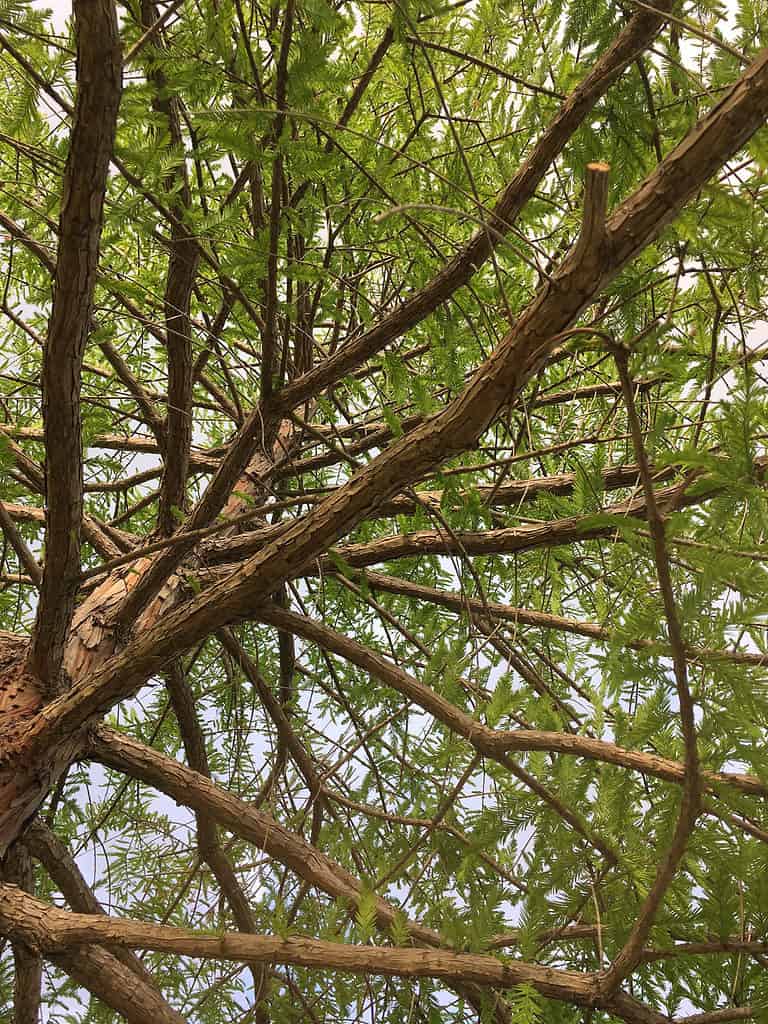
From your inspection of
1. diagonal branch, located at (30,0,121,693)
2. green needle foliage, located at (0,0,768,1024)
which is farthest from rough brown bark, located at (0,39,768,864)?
diagonal branch, located at (30,0,121,693)

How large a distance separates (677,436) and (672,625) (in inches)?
50.0

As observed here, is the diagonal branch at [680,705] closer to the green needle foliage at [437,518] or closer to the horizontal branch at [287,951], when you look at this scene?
the green needle foliage at [437,518]

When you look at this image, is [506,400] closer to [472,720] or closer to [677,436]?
[472,720]

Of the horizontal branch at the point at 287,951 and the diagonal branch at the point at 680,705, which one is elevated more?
the diagonal branch at the point at 680,705

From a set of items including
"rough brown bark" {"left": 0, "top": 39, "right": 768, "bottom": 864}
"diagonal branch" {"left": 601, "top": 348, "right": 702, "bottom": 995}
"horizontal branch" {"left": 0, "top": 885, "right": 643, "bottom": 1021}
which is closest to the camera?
"diagonal branch" {"left": 601, "top": 348, "right": 702, "bottom": 995}

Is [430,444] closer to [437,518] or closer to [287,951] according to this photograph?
[437,518]

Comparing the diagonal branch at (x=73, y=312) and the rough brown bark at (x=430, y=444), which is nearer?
the rough brown bark at (x=430, y=444)

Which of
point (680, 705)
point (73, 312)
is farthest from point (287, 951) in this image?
point (73, 312)

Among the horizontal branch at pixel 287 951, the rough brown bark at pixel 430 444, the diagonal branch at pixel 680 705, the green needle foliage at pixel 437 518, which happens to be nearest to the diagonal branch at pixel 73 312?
the green needle foliage at pixel 437 518

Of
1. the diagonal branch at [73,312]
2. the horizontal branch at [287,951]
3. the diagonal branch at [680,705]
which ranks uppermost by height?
the diagonal branch at [73,312]

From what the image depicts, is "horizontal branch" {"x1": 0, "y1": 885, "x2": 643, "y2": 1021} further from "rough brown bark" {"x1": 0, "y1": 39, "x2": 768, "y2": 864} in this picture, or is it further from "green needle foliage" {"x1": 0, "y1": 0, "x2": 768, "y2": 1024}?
"rough brown bark" {"x1": 0, "y1": 39, "x2": 768, "y2": 864}

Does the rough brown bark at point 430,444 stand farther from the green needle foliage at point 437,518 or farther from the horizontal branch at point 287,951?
the horizontal branch at point 287,951

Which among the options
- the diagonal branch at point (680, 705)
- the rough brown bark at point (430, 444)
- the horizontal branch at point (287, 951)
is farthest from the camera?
the horizontal branch at point (287, 951)

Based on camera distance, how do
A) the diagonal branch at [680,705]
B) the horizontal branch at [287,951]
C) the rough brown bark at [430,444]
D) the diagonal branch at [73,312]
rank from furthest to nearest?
the horizontal branch at [287,951] → the diagonal branch at [73,312] → the rough brown bark at [430,444] → the diagonal branch at [680,705]
